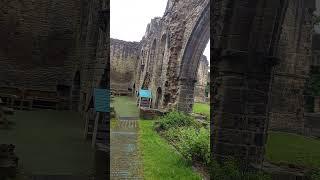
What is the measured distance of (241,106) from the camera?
5777 mm

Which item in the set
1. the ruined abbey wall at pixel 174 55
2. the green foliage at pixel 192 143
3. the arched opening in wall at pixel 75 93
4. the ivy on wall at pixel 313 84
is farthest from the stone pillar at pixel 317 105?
the arched opening in wall at pixel 75 93

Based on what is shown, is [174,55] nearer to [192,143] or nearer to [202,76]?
[202,76]

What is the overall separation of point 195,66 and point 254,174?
1065 cm

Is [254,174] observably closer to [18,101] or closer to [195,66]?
[18,101]

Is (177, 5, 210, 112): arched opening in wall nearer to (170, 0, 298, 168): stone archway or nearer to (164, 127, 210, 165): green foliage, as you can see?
(164, 127, 210, 165): green foliage

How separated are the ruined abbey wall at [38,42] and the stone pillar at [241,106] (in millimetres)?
2297

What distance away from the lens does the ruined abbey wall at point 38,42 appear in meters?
4.25

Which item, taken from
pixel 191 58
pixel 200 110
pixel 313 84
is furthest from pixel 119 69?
pixel 313 84

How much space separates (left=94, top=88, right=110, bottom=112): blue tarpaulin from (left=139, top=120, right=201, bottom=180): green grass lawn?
4.97 ft

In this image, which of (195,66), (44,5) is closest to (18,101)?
(44,5)

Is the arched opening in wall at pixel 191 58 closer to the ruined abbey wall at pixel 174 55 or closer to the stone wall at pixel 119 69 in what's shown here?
the ruined abbey wall at pixel 174 55

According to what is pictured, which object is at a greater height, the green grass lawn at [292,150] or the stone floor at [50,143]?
the stone floor at [50,143]

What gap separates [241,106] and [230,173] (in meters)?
1.07

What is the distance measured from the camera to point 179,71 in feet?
51.2
